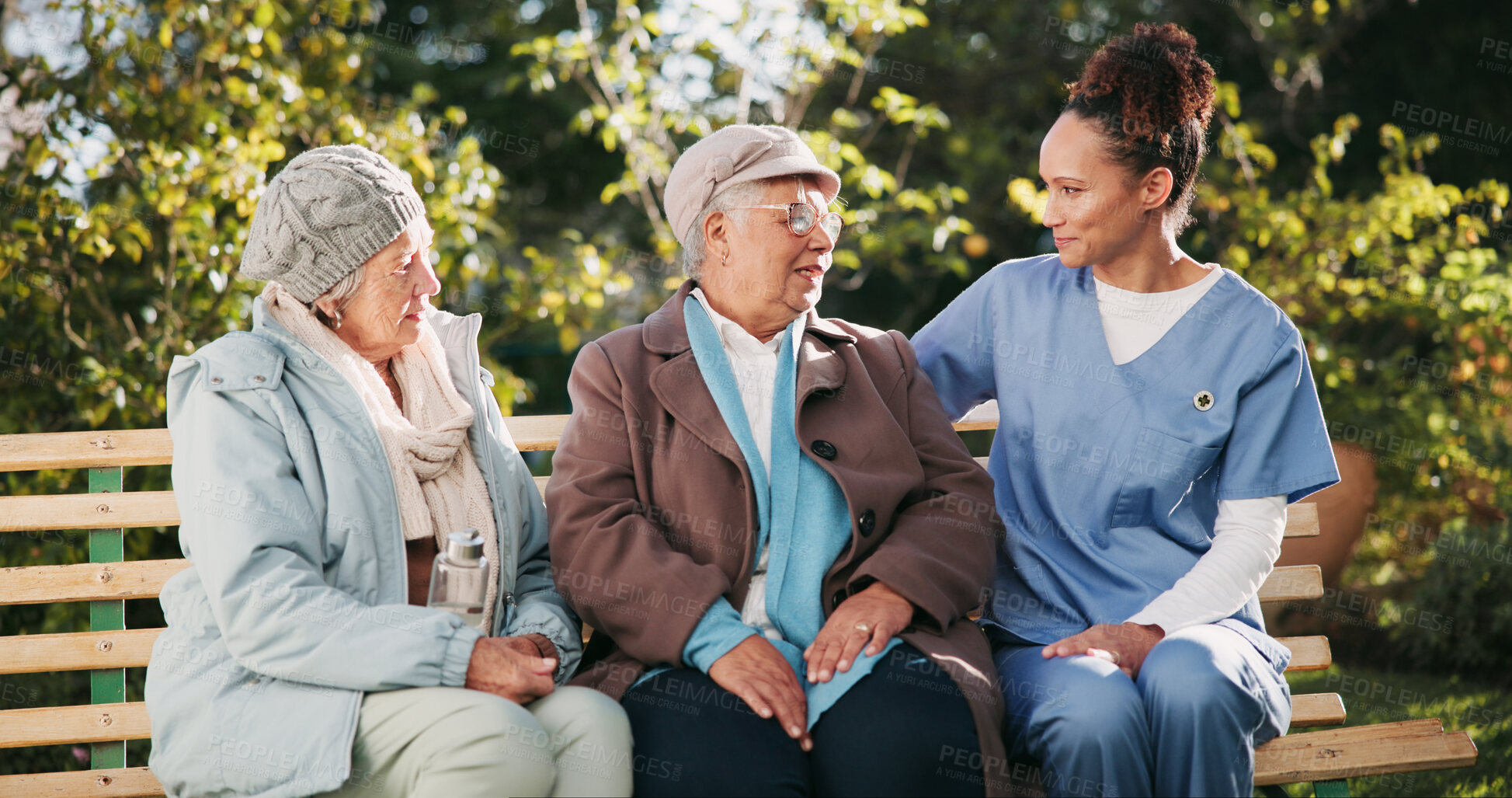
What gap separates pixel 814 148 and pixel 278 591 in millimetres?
3178

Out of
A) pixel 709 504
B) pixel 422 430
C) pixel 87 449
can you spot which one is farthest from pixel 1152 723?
pixel 87 449

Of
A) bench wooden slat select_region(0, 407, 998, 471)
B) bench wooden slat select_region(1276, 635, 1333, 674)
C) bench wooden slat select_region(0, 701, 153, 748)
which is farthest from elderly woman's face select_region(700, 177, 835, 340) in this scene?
bench wooden slat select_region(0, 701, 153, 748)

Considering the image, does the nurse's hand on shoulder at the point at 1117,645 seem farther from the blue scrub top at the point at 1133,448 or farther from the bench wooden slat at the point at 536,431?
the bench wooden slat at the point at 536,431

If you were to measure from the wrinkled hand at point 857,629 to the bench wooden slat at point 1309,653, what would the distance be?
1.17 meters

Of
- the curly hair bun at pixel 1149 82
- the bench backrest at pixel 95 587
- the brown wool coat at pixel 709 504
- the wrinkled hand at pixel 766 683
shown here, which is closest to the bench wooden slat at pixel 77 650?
the bench backrest at pixel 95 587

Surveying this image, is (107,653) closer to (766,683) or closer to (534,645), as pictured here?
(534,645)

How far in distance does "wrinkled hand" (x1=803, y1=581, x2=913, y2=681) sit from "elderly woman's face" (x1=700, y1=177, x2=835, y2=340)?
26.5 inches

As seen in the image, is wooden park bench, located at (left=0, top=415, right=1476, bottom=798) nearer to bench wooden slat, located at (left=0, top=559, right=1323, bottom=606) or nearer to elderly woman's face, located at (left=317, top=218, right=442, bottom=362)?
bench wooden slat, located at (left=0, top=559, right=1323, bottom=606)

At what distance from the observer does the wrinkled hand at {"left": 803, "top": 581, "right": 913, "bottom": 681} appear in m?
2.36

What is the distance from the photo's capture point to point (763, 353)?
2756mm

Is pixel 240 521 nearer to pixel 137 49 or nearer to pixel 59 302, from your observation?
pixel 59 302

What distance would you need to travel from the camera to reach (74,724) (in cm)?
275

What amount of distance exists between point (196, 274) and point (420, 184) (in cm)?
92

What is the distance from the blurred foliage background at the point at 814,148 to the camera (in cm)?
396
